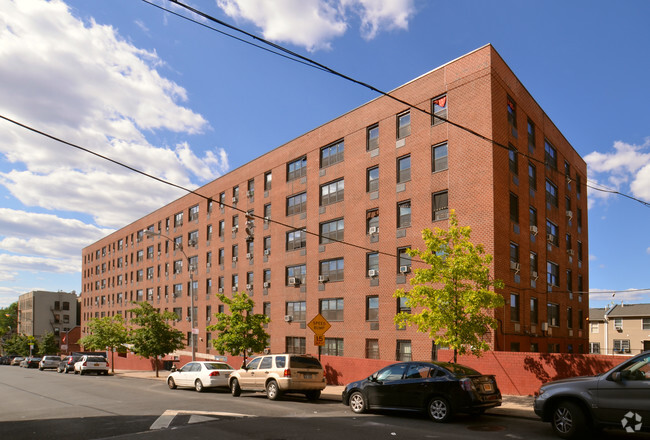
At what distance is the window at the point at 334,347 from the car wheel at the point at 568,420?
21.2m

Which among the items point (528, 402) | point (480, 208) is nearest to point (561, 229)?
point (480, 208)

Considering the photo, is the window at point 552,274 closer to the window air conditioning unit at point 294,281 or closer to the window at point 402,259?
the window at point 402,259

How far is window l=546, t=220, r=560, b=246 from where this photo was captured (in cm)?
3015

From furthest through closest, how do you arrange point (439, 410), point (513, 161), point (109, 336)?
1. point (109, 336)
2. point (513, 161)
3. point (439, 410)

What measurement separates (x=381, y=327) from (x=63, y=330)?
358 feet

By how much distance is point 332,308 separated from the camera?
31.8 m

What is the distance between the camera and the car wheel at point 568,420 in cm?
980

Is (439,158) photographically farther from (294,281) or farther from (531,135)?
(294,281)

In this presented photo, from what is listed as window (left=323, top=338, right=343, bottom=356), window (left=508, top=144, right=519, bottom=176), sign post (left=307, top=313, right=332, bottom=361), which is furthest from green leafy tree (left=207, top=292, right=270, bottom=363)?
window (left=508, top=144, right=519, bottom=176)

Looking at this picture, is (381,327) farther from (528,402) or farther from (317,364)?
(528,402)

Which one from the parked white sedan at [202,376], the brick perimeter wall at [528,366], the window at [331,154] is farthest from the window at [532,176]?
the parked white sedan at [202,376]

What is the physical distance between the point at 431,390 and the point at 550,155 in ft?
78.0

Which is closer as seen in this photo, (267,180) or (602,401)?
(602,401)

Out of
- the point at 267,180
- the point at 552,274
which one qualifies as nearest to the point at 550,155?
the point at 552,274
